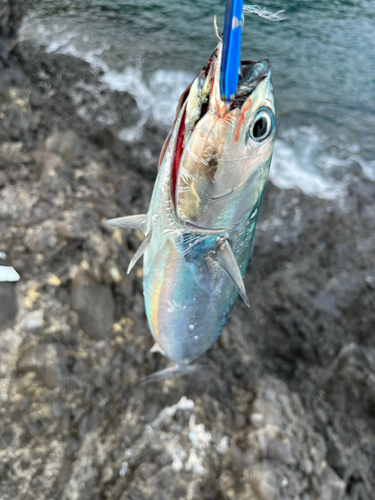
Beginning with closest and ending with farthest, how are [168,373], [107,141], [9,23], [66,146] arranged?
[168,373]
[66,146]
[9,23]
[107,141]

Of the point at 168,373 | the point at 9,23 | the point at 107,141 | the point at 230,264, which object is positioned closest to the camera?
the point at 230,264

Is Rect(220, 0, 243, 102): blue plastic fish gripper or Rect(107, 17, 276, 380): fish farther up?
Rect(220, 0, 243, 102): blue plastic fish gripper

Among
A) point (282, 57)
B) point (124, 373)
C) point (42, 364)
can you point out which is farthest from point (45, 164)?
point (282, 57)

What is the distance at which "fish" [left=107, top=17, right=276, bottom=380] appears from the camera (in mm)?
717

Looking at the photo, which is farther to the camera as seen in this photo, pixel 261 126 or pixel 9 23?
pixel 9 23

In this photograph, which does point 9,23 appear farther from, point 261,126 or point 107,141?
point 261,126

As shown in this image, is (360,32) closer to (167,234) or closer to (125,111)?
(125,111)

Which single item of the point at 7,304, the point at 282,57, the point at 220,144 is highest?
the point at 220,144

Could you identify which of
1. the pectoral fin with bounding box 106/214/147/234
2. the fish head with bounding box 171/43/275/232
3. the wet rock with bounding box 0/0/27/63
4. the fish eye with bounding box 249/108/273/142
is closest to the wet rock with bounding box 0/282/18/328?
the pectoral fin with bounding box 106/214/147/234

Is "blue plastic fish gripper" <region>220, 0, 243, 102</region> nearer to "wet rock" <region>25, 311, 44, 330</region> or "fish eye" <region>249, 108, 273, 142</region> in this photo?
"fish eye" <region>249, 108, 273, 142</region>

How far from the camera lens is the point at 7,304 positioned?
1439 mm

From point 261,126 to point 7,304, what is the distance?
1342mm

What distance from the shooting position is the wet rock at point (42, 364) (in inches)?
53.3

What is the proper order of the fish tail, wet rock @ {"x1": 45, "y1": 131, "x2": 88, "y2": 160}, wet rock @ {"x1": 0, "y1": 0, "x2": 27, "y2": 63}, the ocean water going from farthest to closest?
the ocean water
wet rock @ {"x1": 0, "y1": 0, "x2": 27, "y2": 63}
wet rock @ {"x1": 45, "y1": 131, "x2": 88, "y2": 160}
the fish tail
